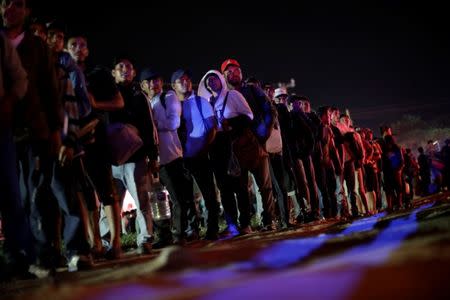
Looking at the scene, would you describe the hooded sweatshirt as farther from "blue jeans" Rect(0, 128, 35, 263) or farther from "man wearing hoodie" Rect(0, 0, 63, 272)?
"blue jeans" Rect(0, 128, 35, 263)

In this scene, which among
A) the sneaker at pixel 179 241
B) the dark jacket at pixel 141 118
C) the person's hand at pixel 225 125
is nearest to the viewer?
the dark jacket at pixel 141 118

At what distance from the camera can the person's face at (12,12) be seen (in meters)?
3.71

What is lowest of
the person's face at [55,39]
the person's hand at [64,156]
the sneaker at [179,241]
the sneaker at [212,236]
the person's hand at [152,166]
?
the sneaker at [212,236]

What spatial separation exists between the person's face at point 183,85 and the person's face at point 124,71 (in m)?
1.28

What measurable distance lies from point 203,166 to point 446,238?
182 inches

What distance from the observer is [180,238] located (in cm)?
588

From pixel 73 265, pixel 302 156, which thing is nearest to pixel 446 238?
pixel 73 265

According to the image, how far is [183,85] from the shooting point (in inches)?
267

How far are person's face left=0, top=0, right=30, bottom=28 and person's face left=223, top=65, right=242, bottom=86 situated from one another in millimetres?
4003

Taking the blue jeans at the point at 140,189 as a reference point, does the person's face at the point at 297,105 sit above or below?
above

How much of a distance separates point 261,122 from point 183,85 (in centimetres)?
134

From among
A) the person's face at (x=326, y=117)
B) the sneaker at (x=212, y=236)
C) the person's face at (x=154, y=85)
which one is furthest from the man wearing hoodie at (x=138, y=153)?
the person's face at (x=326, y=117)

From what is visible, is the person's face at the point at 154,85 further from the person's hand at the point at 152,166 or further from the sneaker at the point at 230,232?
the sneaker at the point at 230,232

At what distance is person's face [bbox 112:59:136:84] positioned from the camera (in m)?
5.53
